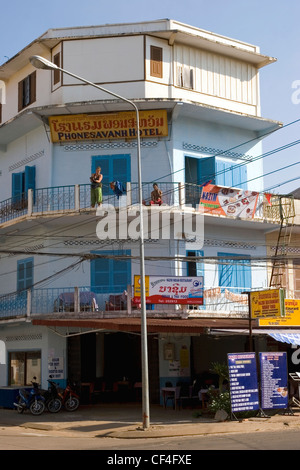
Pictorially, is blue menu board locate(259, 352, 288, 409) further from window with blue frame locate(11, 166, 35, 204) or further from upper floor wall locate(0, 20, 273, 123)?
window with blue frame locate(11, 166, 35, 204)

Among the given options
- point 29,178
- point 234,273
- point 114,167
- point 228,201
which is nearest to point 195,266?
point 234,273

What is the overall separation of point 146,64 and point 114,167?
4.22 meters

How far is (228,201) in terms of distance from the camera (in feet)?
83.7

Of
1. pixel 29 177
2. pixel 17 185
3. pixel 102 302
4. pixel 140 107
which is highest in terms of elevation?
pixel 140 107

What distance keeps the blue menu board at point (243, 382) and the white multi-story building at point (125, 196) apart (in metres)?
4.82

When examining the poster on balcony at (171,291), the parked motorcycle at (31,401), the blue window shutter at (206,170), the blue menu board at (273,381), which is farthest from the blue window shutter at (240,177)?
the parked motorcycle at (31,401)

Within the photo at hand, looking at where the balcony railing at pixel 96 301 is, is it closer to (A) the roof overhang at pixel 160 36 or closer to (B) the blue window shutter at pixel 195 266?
(B) the blue window shutter at pixel 195 266

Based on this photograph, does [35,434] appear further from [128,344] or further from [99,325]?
[128,344]

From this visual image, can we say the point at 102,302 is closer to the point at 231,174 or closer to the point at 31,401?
the point at 31,401

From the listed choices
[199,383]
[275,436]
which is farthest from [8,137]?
[275,436]

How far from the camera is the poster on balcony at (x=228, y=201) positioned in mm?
25062

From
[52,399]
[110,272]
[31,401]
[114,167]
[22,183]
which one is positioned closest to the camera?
[31,401]

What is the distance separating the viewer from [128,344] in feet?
91.3

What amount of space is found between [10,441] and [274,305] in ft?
28.7
